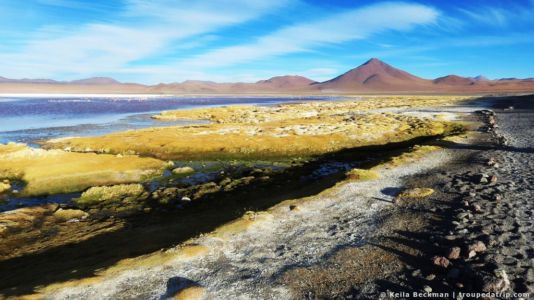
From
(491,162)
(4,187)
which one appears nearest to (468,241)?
(491,162)

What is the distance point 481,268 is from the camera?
11.3 metres

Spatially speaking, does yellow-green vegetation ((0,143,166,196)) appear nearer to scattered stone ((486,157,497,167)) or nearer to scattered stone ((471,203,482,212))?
scattered stone ((471,203,482,212))

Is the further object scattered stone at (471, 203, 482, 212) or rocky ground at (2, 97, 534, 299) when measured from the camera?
scattered stone at (471, 203, 482, 212)

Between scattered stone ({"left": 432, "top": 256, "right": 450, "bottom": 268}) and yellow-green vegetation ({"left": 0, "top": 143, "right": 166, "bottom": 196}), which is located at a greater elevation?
scattered stone ({"left": 432, "top": 256, "right": 450, "bottom": 268})

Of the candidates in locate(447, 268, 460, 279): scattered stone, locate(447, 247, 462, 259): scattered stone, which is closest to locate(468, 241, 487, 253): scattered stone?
locate(447, 247, 462, 259): scattered stone

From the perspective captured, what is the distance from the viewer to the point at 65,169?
2959cm

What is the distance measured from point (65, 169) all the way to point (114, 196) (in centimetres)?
831

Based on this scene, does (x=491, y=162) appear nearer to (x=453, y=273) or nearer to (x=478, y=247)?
(x=478, y=247)

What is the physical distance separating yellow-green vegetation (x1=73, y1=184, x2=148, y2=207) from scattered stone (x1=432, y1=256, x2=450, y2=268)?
54.2ft

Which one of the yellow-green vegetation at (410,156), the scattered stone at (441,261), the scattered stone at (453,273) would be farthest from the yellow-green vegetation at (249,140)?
the scattered stone at (453,273)

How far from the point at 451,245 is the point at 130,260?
10.9 metres

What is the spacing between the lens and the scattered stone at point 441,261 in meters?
11.7

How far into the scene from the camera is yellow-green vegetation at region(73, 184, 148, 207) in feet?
74.8

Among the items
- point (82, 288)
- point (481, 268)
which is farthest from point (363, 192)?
point (82, 288)
